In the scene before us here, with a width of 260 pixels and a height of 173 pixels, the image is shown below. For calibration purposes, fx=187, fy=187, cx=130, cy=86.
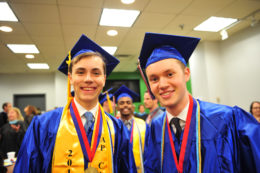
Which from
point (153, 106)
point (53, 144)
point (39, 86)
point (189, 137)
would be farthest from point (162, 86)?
point (39, 86)

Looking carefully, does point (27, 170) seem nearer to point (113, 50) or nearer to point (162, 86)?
point (162, 86)

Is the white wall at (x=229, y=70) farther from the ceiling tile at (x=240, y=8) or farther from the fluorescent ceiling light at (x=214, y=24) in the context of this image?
the ceiling tile at (x=240, y=8)

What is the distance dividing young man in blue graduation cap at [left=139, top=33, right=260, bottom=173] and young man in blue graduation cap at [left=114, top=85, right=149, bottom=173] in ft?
2.63

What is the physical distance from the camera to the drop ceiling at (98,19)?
352 cm

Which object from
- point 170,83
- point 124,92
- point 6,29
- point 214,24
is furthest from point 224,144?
point 6,29

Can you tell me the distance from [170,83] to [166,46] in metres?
0.32

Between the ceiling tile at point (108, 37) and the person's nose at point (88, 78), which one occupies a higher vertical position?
the ceiling tile at point (108, 37)

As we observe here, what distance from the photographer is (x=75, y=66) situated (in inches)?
55.6

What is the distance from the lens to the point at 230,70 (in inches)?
220

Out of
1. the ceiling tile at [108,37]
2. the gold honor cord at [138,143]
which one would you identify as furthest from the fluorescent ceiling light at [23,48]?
the gold honor cord at [138,143]

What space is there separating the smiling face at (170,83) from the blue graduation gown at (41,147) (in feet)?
1.83

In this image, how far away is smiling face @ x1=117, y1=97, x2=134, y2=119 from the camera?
110 inches

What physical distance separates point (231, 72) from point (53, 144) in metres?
5.61

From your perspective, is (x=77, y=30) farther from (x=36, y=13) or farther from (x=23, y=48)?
(x=23, y=48)
